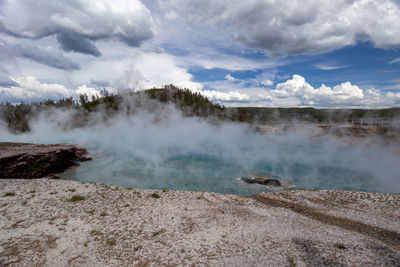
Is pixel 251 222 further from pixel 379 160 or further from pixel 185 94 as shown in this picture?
pixel 185 94

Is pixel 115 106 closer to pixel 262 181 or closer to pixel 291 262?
pixel 262 181

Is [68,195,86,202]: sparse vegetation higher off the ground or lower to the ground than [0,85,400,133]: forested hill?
lower

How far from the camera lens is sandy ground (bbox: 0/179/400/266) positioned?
Answer: 641cm

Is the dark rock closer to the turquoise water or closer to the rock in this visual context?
the rock

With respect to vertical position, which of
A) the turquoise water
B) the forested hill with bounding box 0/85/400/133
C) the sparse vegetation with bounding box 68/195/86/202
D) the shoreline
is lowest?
the turquoise water

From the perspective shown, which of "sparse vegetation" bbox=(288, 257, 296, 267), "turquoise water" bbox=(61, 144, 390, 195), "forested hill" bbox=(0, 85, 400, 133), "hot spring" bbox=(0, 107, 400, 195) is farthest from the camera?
"forested hill" bbox=(0, 85, 400, 133)

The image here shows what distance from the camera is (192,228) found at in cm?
819

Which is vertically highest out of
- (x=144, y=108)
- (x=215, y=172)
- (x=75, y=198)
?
(x=144, y=108)

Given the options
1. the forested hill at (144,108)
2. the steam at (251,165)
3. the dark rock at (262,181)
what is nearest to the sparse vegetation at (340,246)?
the steam at (251,165)

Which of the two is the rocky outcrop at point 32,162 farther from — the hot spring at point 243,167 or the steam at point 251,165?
the steam at point 251,165

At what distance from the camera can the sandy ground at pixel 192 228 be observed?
21.0ft

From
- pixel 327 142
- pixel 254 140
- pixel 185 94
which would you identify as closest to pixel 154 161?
pixel 254 140

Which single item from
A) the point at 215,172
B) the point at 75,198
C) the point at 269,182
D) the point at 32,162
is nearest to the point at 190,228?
the point at 75,198

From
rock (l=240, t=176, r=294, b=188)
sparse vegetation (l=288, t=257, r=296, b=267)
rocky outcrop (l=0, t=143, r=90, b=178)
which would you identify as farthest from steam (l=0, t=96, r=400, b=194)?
sparse vegetation (l=288, t=257, r=296, b=267)
